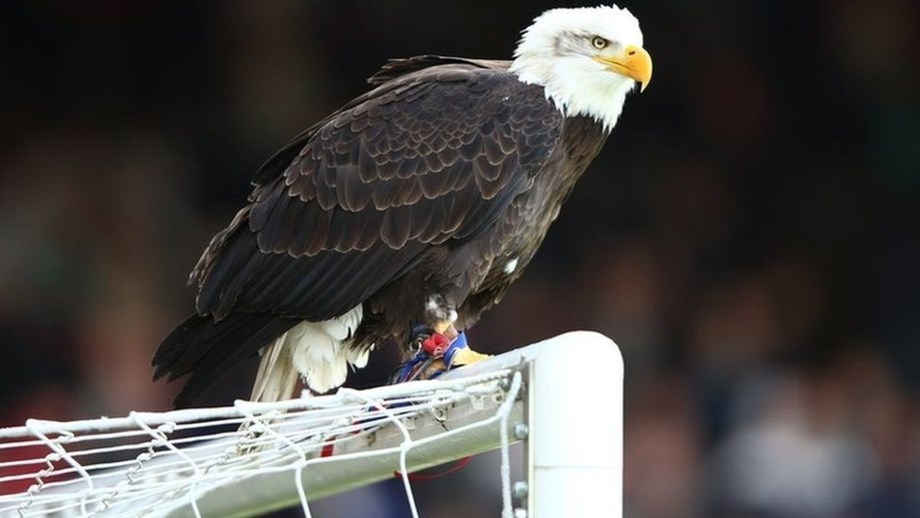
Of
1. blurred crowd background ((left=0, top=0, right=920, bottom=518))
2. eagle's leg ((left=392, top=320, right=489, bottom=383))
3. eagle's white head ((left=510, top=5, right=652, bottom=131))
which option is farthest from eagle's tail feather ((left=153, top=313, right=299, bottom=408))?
blurred crowd background ((left=0, top=0, right=920, bottom=518))

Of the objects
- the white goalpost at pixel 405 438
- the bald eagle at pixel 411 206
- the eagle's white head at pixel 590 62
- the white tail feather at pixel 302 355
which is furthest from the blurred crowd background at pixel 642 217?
the white goalpost at pixel 405 438

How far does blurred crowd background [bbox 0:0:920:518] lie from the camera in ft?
15.4

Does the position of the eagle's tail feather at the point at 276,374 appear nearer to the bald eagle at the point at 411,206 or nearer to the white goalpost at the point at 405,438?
the bald eagle at the point at 411,206

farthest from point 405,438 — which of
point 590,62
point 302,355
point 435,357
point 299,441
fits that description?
point 590,62

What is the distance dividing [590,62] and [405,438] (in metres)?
1.35

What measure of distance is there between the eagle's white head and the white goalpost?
100 centimetres

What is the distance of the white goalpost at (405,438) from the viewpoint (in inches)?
68.0

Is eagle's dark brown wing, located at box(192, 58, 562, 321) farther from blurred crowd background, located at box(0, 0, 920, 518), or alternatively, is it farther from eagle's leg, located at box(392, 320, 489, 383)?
blurred crowd background, located at box(0, 0, 920, 518)

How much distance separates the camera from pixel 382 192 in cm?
320

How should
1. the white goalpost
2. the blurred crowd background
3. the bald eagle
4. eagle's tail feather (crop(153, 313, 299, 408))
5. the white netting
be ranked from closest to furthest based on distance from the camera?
the white goalpost < the white netting < eagle's tail feather (crop(153, 313, 299, 408)) < the bald eagle < the blurred crowd background

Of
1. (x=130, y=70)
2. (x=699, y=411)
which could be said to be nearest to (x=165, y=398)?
(x=130, y=70)

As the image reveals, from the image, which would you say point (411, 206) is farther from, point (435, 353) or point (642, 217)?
point (642, 217)

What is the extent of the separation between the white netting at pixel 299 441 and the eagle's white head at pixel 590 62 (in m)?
0.98

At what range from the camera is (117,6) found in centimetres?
502
